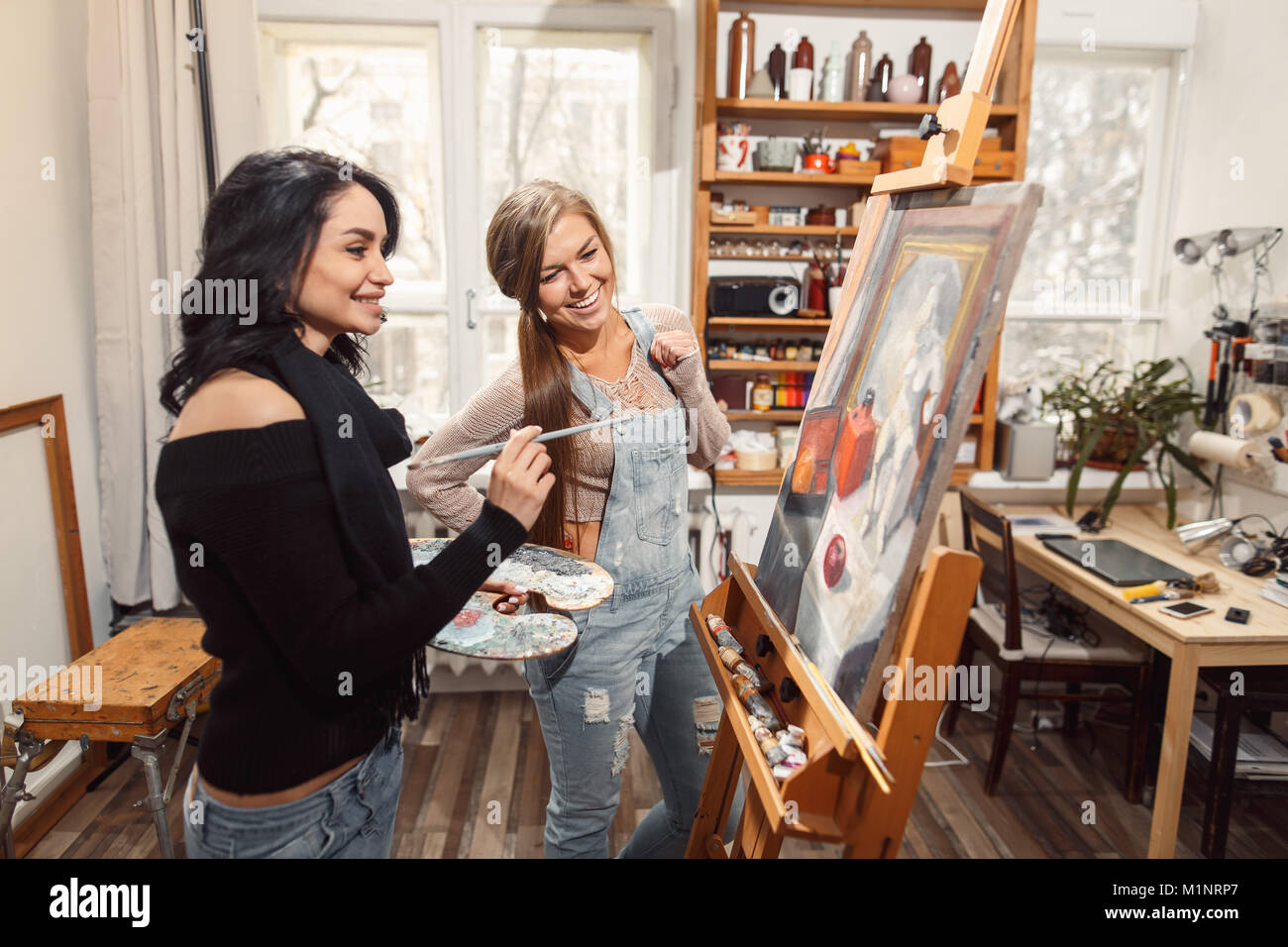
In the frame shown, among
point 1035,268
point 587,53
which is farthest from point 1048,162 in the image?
point 587,53

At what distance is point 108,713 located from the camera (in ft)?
5.87

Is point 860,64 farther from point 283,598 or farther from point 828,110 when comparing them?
point 283,598

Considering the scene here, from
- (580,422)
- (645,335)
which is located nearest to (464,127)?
(645,335)

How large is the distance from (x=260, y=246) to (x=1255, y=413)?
2.72 metres

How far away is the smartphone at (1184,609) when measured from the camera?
2.09 m

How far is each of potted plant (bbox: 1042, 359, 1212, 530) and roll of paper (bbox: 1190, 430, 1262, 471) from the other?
0.21 ft

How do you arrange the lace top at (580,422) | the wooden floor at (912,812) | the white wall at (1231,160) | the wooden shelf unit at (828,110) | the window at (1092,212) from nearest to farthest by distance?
the lace top at (580,422) < the wooden floor at (912,812) < the white wall at (1231,160) < the wooden shelf unit at (828,110) < the window at (1092,212)

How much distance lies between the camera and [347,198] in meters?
0.98

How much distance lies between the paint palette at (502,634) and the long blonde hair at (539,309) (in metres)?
0.31

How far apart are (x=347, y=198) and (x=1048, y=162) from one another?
2.83 meters

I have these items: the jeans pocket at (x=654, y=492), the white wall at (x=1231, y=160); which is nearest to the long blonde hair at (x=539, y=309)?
the jeans pocket at (x=654, y=492)

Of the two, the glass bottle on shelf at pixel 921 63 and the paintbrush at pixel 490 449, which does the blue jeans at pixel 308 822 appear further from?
the glass bottle on shelf at pixel 921 63
